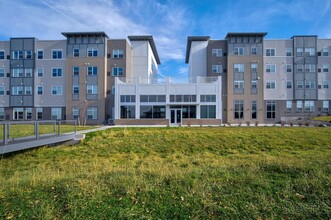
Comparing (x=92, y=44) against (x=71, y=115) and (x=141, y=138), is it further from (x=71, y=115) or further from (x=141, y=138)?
(x=141, y=138)

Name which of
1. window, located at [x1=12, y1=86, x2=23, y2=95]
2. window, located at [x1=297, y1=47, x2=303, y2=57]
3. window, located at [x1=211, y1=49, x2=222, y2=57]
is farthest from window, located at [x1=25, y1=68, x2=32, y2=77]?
window, located at [x1=297, y1=47, x2=303, y2=57]

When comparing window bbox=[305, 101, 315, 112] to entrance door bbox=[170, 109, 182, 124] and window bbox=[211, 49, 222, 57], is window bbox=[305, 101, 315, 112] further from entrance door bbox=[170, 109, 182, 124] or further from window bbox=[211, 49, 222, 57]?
entrance door bbox=[170, 109, 182, 124]

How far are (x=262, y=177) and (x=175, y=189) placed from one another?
2.64 metres

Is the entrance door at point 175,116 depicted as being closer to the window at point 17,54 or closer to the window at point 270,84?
the window at point 270,84

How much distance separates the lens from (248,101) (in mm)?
37688

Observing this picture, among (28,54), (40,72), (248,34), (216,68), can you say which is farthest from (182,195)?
(28,54)

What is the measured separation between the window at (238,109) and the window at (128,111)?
62.7 ft

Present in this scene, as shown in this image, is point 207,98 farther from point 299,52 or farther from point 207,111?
point 299,52

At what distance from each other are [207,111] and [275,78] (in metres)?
16.5

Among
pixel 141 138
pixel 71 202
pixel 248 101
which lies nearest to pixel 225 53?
A: pixel 248 101

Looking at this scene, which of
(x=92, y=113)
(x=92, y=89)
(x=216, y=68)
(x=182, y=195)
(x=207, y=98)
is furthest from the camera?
(x=216, y=68)

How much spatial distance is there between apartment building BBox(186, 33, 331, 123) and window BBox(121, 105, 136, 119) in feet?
56.8

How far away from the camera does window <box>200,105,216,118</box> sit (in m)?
33.2

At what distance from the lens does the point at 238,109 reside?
124 feet
